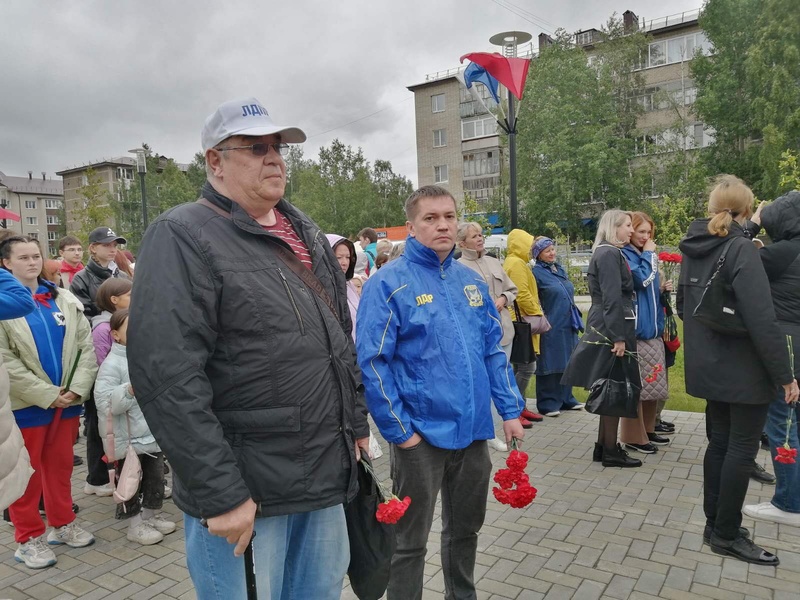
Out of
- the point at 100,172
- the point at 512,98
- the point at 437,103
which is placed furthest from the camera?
the point at 100,172

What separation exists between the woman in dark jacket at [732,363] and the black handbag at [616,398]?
1.12m

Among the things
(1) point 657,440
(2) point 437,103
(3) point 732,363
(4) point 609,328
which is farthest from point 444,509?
(2) point 437,103

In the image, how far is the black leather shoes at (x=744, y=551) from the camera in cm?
357

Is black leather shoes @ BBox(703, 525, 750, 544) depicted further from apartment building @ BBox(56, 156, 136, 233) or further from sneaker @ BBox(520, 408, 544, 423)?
apartment building @ BBox(56, 156, 136, 233)

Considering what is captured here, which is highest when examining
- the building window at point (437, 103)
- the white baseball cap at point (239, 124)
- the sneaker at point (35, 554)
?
the building window at point (437, 103)

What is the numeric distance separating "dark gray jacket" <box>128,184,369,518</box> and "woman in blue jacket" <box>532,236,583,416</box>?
17.9 ft

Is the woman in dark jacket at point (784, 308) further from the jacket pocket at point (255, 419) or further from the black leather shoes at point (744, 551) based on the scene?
the jacket pocket at point (255, 419)

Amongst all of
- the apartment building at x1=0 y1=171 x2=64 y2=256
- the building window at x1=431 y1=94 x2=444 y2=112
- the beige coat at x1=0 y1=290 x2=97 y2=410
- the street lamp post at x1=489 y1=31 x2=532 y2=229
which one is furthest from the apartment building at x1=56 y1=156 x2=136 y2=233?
the beige coat at x1=0 y1=290 x2=97 y2=410

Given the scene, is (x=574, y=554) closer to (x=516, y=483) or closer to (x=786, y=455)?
(x=516, y=483)

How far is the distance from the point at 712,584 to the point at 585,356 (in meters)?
2.26

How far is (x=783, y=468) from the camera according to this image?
4.17 meters

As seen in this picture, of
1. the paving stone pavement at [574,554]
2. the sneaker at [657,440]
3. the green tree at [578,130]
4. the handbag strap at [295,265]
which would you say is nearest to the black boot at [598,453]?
the paving stone pavement at [574,554]

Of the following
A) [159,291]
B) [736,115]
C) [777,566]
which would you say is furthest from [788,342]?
[736,115]

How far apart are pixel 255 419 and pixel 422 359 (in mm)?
1074
